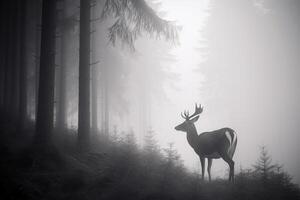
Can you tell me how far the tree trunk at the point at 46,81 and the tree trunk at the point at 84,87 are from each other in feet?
4.41

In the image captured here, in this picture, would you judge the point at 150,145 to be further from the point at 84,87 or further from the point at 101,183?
the point at 101,183

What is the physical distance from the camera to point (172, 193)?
6582 millimetres

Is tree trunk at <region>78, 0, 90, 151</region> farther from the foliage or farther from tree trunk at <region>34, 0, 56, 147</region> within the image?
tree trunk at <region>34, 0, 56, 147</region>

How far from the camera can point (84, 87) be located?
35.8 ft

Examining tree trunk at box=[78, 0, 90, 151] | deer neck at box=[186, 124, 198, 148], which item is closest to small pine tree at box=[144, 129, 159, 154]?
deer neck at box=[186, 124, 198, 148]

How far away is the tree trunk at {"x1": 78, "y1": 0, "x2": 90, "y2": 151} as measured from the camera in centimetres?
1077

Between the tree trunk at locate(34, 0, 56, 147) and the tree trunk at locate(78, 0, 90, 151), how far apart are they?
1345mm

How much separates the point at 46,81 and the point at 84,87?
1.72 meters

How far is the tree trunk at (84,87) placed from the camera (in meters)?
10.8

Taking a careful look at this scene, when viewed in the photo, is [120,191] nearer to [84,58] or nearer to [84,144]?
[84,144]

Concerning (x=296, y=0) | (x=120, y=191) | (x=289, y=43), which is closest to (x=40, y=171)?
(x=120, y=191)

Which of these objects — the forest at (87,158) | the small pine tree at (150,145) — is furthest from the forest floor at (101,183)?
the small pine tree at (150,145)

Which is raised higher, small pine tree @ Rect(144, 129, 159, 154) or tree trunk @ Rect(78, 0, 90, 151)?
tree trunk @ Rect(78, 0, 90, 151)

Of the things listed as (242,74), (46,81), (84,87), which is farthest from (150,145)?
(242,74)
